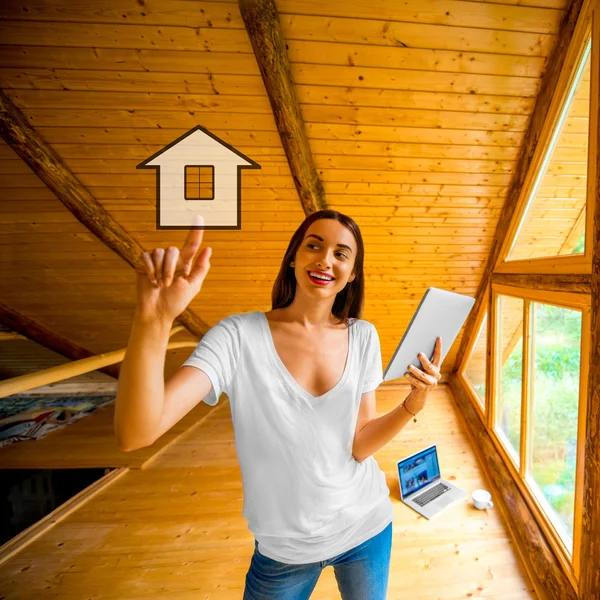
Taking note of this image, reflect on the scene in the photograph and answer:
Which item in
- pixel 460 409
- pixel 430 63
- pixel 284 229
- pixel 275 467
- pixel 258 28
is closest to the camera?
pixel 275 467

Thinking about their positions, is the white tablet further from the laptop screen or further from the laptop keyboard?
the laptop keyboard

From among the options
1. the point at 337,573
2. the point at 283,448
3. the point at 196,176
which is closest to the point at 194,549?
the point at 337,573

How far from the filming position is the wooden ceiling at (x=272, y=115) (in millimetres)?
1812

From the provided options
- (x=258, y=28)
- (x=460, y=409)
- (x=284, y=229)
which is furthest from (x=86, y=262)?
(x=460, y=409)

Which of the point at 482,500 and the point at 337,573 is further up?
the point at 337,573

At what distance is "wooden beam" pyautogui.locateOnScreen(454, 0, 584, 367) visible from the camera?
1.85 metres

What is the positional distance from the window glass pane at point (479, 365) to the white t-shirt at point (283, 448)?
3.20m

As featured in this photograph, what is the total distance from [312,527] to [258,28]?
2.16 m

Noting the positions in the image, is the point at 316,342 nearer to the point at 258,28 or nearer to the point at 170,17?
the point at 258,28

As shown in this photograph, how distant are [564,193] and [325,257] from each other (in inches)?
93.2

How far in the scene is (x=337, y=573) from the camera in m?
0.90

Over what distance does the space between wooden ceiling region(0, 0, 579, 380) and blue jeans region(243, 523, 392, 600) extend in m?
2.24

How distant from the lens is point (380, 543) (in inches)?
35.2

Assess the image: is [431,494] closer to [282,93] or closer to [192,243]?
[192,243]
